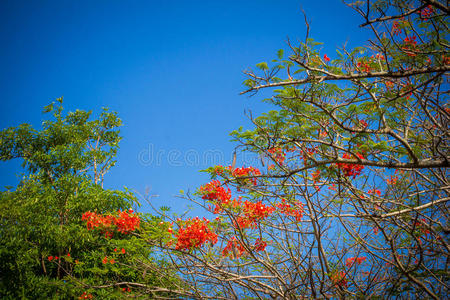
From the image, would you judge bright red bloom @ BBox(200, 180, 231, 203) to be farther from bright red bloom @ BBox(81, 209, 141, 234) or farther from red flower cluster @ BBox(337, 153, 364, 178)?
bright red bloom @ BBox(81, 209, 141, 234)

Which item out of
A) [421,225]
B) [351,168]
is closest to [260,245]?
[351,168]

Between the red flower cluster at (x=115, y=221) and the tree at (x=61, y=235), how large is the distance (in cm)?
2

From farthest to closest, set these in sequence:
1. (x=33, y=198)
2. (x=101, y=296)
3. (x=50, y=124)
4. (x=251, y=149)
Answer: (x=50, y=124)
(x=33, y=198)
(x=101, y=296)
(x=251, y=149)

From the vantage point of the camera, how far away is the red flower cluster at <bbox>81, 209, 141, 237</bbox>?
6051 mm

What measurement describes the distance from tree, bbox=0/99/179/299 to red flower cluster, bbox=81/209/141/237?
0.08 ft

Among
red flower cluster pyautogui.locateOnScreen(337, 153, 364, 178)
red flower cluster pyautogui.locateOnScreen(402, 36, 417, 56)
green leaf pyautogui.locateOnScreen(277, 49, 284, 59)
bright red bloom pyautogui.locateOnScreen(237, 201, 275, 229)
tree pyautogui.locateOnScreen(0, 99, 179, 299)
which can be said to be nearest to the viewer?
green leaf pyautogui.locateOnScreen(277, 49, 284, 59)

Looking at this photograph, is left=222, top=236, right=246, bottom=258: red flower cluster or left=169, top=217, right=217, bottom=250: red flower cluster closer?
left=169, top=217, right=217, bottom=250: red flower cluster

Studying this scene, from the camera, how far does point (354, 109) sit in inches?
111

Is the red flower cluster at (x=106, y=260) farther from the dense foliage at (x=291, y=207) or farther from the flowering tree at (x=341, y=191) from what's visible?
the flowering tree at (x=341, y=191)

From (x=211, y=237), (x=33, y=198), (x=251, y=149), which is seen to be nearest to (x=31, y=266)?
(x=33, y=198)

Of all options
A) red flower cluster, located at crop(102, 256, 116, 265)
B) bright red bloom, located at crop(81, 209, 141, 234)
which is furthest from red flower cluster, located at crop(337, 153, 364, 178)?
red flower cluster, located at crop(102, 256, 116, 265)

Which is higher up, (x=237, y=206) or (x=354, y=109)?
(x=354, y=109)

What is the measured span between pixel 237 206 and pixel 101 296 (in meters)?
3.56

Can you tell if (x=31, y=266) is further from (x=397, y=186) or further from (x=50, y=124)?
(x=397, y=186)
